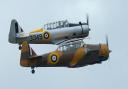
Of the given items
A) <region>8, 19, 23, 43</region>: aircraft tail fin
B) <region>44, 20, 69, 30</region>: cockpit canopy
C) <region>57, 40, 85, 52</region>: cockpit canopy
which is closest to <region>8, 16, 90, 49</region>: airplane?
<region>44, 20, 69, 30</region>: cockpit canopy

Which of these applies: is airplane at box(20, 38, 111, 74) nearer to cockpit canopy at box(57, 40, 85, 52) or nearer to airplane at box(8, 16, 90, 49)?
cockpit canopy at box(57, 40, 85, 52)

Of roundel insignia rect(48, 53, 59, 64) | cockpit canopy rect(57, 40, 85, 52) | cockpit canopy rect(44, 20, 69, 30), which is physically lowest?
roundel insignia rect(48, 53, 59, 64)

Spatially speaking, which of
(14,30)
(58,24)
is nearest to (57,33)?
(58,24)

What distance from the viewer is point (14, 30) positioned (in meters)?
103

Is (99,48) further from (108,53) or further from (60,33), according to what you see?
(60,33)

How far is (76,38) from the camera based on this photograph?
9431 centimetres

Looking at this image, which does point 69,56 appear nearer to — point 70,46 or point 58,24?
point 70,46

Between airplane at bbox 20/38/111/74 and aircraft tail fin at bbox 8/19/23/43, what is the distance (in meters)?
10.6

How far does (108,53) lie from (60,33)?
8.97m

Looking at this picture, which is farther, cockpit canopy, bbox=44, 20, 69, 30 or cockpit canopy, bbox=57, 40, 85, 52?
cockpit canopy, bbox=44, 20, 69, 30

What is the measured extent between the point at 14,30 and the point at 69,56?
50.8ft

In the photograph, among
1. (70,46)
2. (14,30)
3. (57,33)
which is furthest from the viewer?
(14,30)

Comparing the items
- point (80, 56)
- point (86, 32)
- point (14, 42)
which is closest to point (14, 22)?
point (14, 42)

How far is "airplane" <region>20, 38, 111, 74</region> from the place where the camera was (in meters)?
88.5
